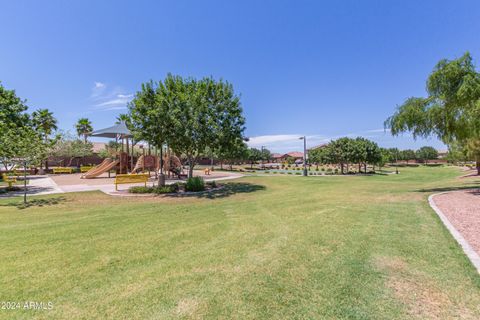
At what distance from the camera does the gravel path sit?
18.4ft

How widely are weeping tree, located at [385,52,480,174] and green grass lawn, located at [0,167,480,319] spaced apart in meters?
6.98

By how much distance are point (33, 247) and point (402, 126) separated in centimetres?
1642

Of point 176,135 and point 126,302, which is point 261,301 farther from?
point 176,135

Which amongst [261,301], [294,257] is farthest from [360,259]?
[261,301]

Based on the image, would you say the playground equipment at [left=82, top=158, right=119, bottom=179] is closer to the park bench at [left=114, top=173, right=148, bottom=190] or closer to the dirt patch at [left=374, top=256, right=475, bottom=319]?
the park bench at [left=114, top=173, right=148, bottom=190]

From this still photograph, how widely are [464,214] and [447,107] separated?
7274 mm

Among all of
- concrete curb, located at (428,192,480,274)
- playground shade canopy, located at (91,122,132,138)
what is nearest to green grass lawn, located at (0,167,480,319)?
concrete curb, located at (428,192,480,274)

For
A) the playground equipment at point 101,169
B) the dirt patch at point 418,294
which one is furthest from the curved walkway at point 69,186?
the dirt patch at point 418,294

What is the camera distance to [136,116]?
1527 cm

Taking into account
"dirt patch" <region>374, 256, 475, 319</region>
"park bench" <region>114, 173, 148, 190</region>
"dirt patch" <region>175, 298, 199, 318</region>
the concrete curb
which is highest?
"park bench" <region>114, 173, 148, 190</region>

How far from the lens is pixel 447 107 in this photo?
40.4 feet

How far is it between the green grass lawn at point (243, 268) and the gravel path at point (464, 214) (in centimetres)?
42

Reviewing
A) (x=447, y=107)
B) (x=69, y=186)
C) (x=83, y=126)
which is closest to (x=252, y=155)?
(x=83, y=126)

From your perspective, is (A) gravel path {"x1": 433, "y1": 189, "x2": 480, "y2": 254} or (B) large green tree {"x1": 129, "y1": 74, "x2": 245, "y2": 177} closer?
(A) gravel path {"x1": 433, "y1": 189, "x2": 480, "y2": 254}
